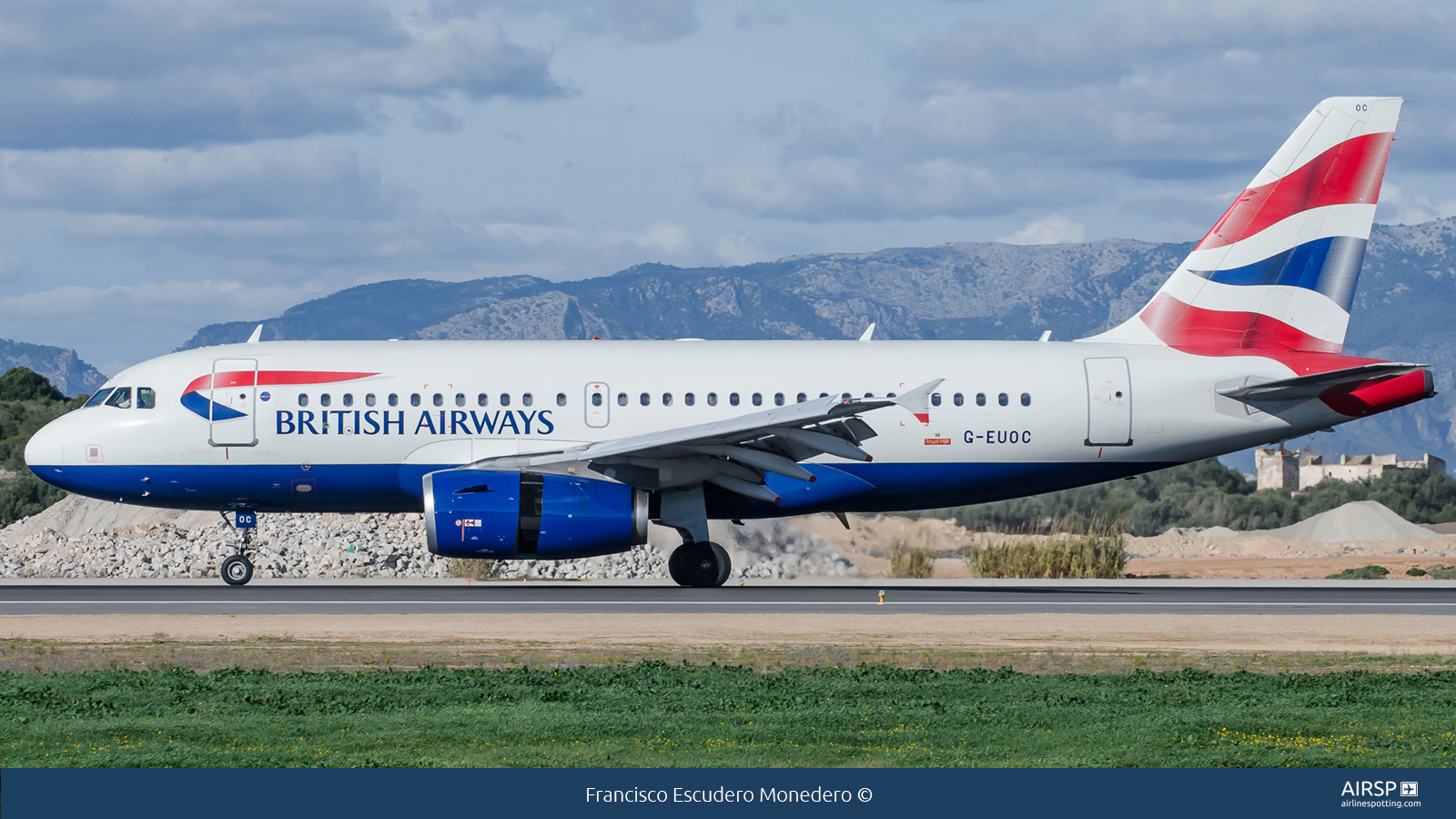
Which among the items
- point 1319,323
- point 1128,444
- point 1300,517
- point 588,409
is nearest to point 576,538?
point 588,409

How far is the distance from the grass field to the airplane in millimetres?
10059

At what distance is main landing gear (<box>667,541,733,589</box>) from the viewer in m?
23.0

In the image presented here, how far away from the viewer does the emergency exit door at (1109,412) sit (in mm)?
23719

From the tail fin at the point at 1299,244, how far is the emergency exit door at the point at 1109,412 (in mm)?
1584

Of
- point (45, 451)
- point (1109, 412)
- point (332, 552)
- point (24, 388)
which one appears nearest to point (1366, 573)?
point (1109, 412)

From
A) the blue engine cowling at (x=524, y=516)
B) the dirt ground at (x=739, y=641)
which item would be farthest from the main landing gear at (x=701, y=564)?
the dirt ground at (x=739, y=641)

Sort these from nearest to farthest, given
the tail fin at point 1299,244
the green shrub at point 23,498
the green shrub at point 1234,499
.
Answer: the tail fin at point 1299,244
the green shrub at point 23,498
the green shrub at point 1234,499

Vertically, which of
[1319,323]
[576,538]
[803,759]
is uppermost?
[1319,323]

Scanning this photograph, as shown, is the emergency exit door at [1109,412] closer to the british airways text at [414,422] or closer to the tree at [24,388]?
the british airways text at [414,422]

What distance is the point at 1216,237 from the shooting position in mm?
25016

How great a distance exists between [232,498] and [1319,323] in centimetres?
1780

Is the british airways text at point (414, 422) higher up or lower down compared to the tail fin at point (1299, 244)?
lower down

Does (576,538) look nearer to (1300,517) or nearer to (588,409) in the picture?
(588,409)

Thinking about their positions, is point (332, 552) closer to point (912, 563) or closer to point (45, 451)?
point (45, 451)
